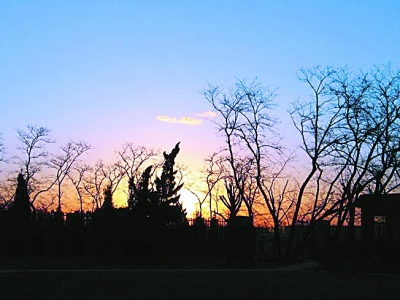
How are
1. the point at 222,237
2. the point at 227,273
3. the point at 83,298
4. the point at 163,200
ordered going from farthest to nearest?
the point at 222,237, the point at 163,200, the point at 227,273, the point at 83,298

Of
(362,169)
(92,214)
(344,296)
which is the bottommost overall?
(344,296)

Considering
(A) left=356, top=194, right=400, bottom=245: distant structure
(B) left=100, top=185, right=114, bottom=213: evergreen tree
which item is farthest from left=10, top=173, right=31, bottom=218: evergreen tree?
(A) left=356, top=194, right=400, bottom=245: distant structure

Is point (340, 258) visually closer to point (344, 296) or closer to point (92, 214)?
point (344, 296)

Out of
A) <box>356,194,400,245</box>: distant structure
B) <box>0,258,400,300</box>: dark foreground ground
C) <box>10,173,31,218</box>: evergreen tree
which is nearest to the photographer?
<box>0,258,400,300</box>: dark foreground ground

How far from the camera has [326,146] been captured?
3016cm

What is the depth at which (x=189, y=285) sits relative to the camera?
Result: 15.8m

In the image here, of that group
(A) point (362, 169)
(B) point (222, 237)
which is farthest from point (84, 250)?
(A) point (362, 169)

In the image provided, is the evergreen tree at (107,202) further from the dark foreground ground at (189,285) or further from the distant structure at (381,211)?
the distant structure at (381,211)

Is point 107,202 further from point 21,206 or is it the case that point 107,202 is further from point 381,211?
point 381,211

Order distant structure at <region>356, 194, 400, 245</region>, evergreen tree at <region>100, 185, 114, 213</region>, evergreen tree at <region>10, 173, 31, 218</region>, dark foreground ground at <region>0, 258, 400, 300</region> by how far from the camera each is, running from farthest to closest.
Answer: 1. distant structure at <region>356, 194, 400, 245</region>
2. evergreen tree at <region>10, 173, 31, 218</region>
3. evergreen tree at <region>100, 185, 114, 213</region>
4. dark foreground ground at <region>0, 258, 400, 300</region>

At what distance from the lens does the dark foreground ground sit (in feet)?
46.0

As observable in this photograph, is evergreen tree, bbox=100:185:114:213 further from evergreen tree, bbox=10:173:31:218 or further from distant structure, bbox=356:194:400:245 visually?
distant structure, bbox=356:194:400:245

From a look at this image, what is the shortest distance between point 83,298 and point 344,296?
6985mm

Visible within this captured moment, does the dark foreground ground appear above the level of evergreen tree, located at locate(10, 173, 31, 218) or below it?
below
